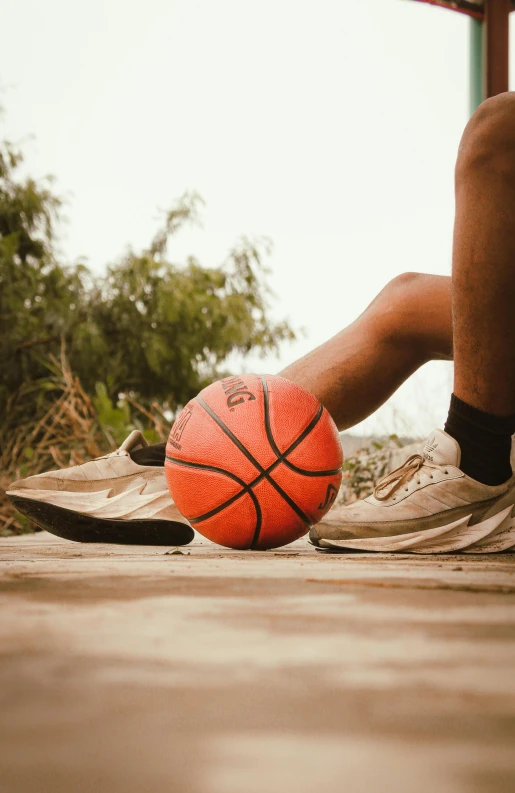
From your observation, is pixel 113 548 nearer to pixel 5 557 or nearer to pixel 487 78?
pixel 5 557

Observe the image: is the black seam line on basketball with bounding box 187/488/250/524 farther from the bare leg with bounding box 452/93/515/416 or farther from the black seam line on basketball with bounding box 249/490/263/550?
the bare leg with bounding box 452/93/515/416

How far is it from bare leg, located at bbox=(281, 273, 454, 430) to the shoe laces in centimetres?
41

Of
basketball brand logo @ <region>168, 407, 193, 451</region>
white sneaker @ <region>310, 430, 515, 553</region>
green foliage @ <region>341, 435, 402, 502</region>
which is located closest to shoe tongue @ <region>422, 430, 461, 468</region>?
white sneaker @ <region>310, 430, 515, 553</region>

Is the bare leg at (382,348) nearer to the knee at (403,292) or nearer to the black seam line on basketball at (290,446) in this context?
the knee at (403,292)

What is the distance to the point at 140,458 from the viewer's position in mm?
2414

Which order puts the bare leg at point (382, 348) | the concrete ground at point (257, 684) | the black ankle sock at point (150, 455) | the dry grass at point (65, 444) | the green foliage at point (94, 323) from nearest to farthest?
the concrete ground at point (257, 684)
the bare leg at point (382, 348)
the black ankle sock at point (150, 455)
the dry grass at point (65, 444)
the green foliage at point (94, 323)

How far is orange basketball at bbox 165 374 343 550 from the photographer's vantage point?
190 cm

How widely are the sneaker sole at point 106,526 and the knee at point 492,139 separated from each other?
4.08 feet

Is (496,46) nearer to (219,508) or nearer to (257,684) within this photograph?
(219,508)

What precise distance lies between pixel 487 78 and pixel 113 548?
13.9 feet

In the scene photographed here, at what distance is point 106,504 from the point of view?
2.25 metres

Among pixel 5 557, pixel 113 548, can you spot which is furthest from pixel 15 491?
pixel 5 557

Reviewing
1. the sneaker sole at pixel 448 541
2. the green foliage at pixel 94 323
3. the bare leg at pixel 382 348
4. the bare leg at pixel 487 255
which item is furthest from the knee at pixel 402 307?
the green foliage at pixel 94 323

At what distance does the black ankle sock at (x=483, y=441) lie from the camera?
1.90 m
